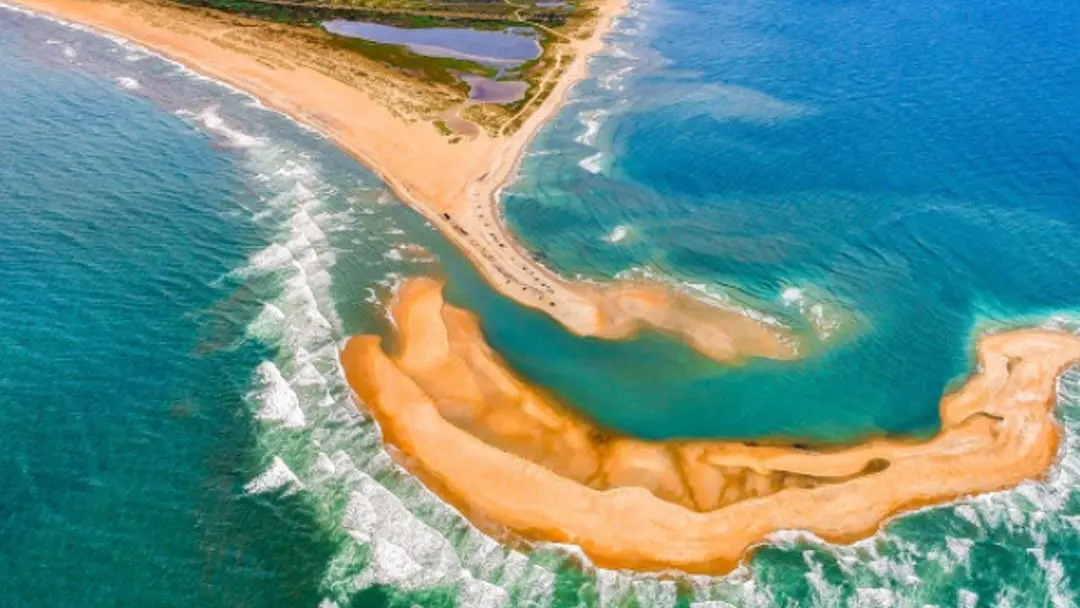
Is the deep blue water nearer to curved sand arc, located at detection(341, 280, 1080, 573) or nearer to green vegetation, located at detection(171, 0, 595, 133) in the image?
curved sand arc, located at detection(341, 280, 1080, 573)

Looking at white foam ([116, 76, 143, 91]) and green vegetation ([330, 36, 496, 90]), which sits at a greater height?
green vegetation ([330, 36, 496, 90])

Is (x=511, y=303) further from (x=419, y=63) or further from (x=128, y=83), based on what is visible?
(x=128, y=83)

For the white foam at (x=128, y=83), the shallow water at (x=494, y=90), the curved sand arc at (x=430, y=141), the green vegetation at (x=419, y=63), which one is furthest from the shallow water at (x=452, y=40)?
the white foam at (x=128, y=83)

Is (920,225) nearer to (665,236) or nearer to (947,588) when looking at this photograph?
(665,236)

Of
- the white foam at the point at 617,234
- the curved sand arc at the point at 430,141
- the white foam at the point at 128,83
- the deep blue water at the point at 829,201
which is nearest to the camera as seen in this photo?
the deep blue water at the point at 829,201

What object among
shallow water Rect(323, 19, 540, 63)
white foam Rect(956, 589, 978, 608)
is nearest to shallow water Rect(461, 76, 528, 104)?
shallow water Rect(323, 19, 540, 63)

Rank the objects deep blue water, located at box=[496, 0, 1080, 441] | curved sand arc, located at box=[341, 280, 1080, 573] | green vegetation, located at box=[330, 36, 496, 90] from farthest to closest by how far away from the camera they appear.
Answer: green vegetation, located at box=[330, 36, 496, 90]
deep blue water, located at box=[496, 0, 1080, 441]
curved sand arc, located at box=[341, 280, 1080, 573]

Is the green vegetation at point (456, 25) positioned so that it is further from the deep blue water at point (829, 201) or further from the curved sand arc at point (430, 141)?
the deep blue water at point (829, 201)
